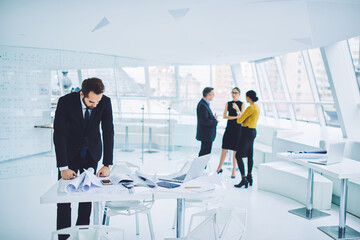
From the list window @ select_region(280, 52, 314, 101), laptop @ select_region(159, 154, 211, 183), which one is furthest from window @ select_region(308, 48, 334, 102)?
laptop @ select_region(159, 154, 211, 183)

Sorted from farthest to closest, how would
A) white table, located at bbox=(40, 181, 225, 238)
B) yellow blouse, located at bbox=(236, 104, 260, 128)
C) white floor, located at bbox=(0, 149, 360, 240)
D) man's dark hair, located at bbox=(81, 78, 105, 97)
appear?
yellow blouse, located at bbox=(236, 104, 260, 128) < white floor, located at bbox=(0, 149, 360, 240) < man's dark hair, located at bbox=(81, 78, 105, 97) < white table, located at bbox=(40, 181, 225, 238)

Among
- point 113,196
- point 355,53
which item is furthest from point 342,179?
point 355,53

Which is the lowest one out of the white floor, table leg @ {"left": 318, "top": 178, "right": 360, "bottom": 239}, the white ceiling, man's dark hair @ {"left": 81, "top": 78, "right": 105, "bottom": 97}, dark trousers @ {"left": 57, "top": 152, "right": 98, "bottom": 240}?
the white floor

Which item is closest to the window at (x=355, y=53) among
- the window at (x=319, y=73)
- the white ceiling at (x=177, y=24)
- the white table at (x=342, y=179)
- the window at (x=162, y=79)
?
the white ceiling at (x=177, y=24)

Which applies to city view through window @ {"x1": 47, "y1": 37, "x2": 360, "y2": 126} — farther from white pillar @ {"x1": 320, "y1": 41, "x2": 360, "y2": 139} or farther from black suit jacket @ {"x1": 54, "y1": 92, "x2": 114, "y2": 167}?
black suit jacket @ {"x1": 54, "y1": 92, "x2": 114, "y2": 167}

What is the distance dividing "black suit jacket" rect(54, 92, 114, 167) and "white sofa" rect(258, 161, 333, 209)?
313cm

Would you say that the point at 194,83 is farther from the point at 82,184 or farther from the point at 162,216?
the point at 82,184

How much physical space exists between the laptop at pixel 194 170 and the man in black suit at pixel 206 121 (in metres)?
2.72

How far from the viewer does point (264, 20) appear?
14.5 ft

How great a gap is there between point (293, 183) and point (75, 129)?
3.52 m

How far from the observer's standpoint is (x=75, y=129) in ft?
8.33

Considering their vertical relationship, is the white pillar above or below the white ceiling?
below

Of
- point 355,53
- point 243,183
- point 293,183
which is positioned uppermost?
point 355,53

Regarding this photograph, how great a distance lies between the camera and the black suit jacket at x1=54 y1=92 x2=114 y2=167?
246 centimetres
